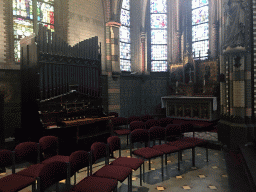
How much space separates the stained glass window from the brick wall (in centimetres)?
410

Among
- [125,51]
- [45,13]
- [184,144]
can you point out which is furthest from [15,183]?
[125,51]

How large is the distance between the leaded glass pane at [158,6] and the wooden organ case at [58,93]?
7.94m

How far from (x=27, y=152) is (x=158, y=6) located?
1223 cm

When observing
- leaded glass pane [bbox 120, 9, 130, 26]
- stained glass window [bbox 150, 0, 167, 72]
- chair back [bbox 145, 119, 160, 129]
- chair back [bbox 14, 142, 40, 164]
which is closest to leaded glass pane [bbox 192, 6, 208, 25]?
stained glass window [bbox 150, 0, 167, 72]

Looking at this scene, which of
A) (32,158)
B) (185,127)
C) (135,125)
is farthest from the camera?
(135,125)

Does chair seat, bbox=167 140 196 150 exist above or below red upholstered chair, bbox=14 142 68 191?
below

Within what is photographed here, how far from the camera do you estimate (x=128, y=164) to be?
3.85 metres

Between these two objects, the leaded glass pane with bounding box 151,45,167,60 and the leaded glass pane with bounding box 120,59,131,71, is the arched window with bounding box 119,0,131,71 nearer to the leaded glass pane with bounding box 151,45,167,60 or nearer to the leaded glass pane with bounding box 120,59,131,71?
the leaded glass pane with bounding box 120,59,131,71

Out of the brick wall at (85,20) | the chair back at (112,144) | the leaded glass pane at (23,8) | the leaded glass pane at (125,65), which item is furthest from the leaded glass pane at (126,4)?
the chair back at (112,144)

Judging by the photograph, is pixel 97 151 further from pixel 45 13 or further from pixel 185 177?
pixel 45 13

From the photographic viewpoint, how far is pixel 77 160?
3412 mm

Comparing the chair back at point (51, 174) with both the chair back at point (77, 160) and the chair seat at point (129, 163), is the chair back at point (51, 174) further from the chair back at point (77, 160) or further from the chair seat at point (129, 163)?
the chair seat at point (129, 163)

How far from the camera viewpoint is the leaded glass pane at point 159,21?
1322 centimetres

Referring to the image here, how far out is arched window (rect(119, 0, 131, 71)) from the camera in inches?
464
